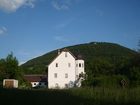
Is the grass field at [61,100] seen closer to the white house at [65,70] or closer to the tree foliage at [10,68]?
the tree foliage at [10,68]

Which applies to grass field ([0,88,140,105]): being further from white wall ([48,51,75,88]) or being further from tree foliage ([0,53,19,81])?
white wall ([48,51,75,88])

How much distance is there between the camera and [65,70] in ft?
245

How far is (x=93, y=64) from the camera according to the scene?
89375 mm

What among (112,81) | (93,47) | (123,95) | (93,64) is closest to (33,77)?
(93,64)

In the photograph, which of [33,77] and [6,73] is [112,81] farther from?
[33,77]

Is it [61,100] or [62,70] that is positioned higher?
[62,70]

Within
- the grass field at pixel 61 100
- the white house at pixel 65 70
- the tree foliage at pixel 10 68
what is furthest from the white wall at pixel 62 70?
the grass field at pixel 61 100

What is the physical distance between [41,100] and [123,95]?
14.2ft

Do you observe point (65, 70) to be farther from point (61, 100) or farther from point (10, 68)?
point (61, 100)

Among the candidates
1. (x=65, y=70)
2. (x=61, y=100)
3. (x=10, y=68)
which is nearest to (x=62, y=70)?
(x=65, y=70)

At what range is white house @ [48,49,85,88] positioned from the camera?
74.3 meters

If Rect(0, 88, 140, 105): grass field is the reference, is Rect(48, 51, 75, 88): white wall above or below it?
above

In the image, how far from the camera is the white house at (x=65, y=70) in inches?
2926

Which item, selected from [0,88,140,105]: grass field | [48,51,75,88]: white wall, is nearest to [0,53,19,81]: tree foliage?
[48,51,75,88]: white wall
